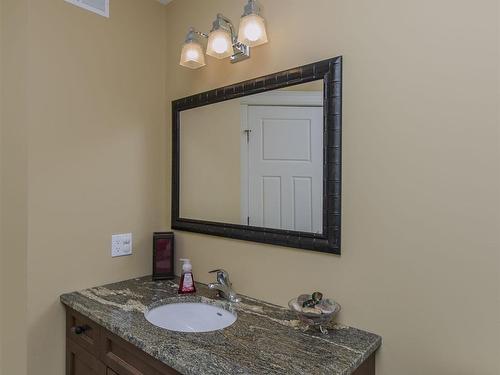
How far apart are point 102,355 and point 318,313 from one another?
90 cm

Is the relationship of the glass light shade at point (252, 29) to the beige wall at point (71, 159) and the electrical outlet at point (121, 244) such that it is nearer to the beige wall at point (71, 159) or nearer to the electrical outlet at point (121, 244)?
the beige wall at point (71, 159)

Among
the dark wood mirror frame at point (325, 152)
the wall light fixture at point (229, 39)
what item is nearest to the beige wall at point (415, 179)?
the dark wood mirror frame at point (325, 152)

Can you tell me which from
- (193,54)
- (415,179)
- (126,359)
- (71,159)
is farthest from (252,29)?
(126,359)

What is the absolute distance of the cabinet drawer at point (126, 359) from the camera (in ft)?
3.83

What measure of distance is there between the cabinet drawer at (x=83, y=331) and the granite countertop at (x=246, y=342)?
0.06 metres

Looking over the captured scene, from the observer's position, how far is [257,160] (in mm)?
1590

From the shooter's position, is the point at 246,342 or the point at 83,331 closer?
the point at 246,342

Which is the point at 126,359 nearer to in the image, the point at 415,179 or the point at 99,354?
the point at 99,354

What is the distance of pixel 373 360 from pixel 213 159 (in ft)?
3.74

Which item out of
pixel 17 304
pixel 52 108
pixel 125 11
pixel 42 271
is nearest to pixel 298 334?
pixel 42 271

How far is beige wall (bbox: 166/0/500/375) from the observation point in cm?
101

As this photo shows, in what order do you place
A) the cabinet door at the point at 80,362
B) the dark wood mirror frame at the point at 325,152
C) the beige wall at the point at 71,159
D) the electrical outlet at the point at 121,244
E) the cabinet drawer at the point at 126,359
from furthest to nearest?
the electrical outlet at the point at 121,244
the beige wall at the point at 71,159
the cabinet door at the point at 80,362
the dark wood mirror frame at the point at 325,152
the cabinet drawer at the point at 126,359

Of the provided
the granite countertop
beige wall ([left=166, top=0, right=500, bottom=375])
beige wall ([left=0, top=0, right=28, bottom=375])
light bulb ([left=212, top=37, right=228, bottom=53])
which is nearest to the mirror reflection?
beige wall ([left=166, top=0, right=500, bottom=375])

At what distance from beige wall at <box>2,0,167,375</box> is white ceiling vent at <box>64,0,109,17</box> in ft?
0.10
